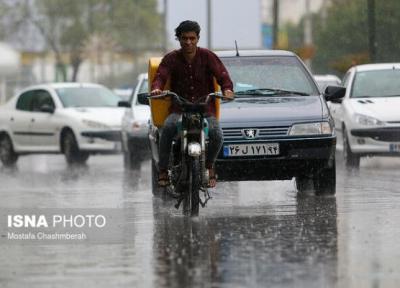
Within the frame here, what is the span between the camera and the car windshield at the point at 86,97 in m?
26.6

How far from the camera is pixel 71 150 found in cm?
2562

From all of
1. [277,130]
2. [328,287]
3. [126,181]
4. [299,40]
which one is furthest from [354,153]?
[299,40]

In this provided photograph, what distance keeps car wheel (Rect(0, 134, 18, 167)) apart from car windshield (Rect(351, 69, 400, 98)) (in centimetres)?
719

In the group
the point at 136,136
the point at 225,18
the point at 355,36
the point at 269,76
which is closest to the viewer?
the point at 269,76

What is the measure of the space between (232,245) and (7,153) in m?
16.5

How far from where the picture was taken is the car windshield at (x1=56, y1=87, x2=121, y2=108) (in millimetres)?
26562

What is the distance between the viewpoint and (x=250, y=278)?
882 cm

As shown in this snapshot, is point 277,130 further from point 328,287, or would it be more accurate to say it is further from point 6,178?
point 6,178

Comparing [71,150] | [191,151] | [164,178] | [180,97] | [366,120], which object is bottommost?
[71,150]

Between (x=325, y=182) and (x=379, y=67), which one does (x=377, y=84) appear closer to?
(x=379, y=67)

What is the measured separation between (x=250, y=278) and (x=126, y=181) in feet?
36.2

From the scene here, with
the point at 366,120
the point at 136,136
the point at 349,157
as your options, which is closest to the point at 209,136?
the point at 366,120

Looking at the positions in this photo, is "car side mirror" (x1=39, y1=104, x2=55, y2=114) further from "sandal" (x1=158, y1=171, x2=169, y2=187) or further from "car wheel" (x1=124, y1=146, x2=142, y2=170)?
"sandal" (x1=158, y1=171, x2=169, y2=187)

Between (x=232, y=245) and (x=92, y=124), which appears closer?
(x=232, y=245)
